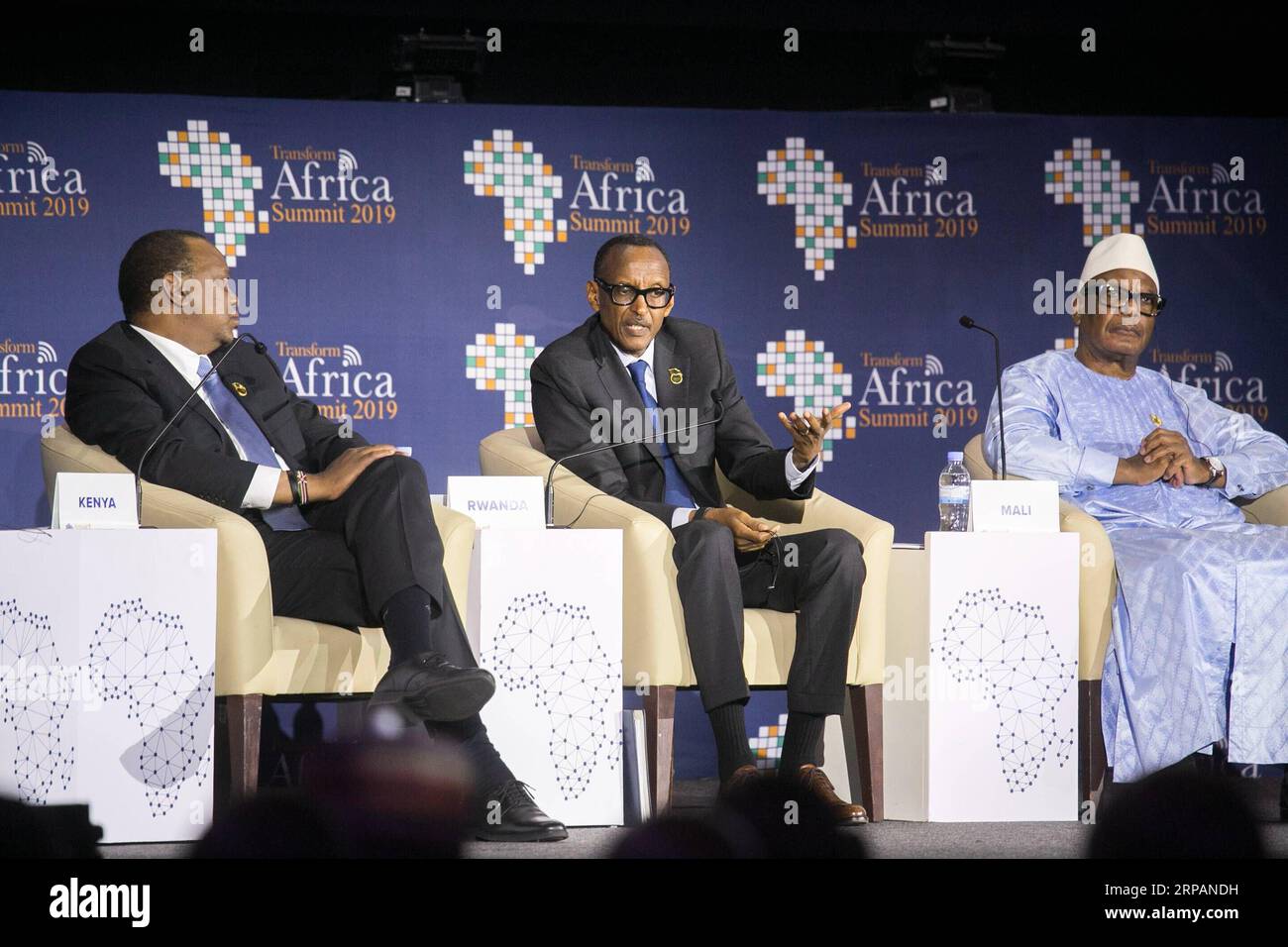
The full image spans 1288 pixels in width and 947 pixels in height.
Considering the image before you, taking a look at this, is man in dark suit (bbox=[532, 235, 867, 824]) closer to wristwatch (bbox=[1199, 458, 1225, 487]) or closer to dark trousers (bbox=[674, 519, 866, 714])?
dark trousers (bbox=[674, 519, 866, 714])

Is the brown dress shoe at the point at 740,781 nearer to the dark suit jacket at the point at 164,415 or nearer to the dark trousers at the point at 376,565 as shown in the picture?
the dark trousers at the point at 376,565

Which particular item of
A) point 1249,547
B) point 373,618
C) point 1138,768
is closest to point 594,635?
point 373,618

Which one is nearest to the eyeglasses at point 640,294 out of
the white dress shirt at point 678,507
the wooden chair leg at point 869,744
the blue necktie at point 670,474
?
the white dress shirt at point 678,507

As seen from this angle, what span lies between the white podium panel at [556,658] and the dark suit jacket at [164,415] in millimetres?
689

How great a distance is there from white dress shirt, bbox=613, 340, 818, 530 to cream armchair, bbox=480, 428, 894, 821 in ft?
0.38

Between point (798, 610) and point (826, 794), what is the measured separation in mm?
480

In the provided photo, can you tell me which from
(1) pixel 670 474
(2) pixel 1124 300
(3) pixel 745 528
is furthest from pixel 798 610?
(2) pixel 1124 300

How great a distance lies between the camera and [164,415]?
3.99 m

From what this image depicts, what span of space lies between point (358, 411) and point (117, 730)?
1.70 meters

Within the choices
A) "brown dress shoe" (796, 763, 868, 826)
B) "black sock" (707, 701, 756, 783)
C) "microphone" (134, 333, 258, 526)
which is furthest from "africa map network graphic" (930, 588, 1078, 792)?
"microphone" (134, 333, 258, 526)

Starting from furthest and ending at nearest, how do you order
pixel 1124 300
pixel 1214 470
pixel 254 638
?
pixel 1124 300 < pixel 1214 470 < pixel 254 638

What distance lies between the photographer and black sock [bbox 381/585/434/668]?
11.7 ft

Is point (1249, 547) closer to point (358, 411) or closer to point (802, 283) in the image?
point (802, 283)

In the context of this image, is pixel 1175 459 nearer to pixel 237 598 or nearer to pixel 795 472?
pixel 795 472
